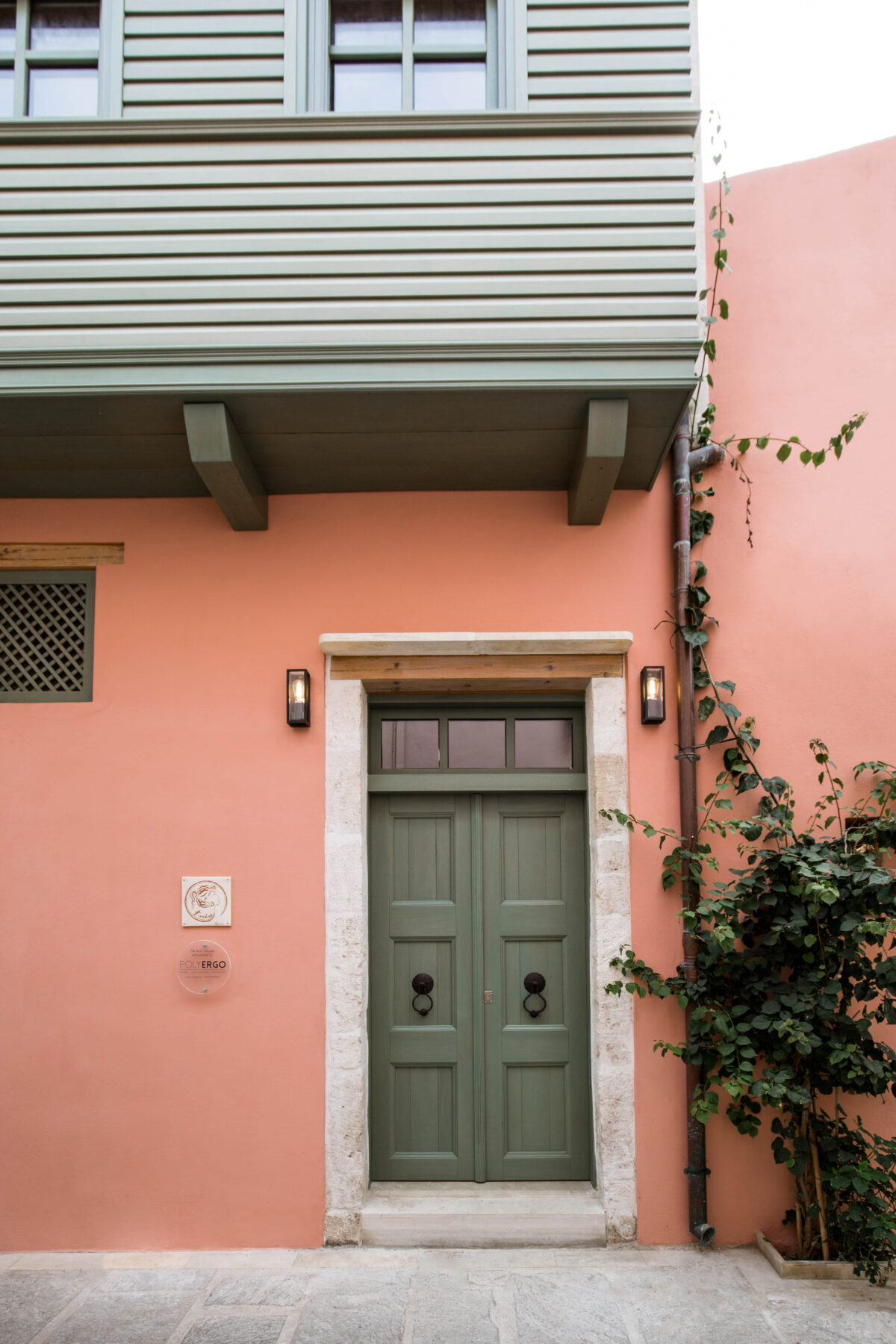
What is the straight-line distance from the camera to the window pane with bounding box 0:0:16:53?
12.5ft

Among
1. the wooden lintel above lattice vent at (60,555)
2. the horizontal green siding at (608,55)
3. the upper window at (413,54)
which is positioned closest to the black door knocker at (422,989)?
the wooden lintel above lattice vent at (60,555)

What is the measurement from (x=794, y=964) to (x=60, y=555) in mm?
3935

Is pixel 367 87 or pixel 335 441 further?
pixel 367 87

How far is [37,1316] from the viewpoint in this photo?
323 cm

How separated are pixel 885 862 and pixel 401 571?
105 inches

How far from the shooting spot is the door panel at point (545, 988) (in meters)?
3.98

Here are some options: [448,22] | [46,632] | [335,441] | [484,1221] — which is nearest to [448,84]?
[448,22]

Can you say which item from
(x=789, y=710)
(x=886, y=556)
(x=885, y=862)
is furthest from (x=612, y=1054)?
(x=886, y=556)

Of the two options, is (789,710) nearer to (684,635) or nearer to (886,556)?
(684,635)

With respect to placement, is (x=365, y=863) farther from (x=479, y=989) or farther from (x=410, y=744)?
(x=479, y=989)

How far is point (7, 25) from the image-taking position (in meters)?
3.83

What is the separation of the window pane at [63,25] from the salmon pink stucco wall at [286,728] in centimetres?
209

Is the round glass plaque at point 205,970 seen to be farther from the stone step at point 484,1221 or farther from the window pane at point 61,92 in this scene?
the window pane at point 61,92

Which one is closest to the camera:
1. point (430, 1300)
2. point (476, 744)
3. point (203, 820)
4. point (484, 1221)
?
point (430, 1300)
